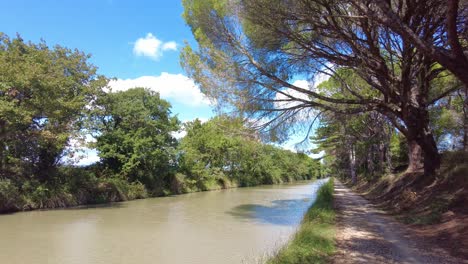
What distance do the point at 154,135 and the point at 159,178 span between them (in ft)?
14.7

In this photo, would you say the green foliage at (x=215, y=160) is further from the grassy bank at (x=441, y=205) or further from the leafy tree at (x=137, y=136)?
the grassy bank at (x=441, y=205)

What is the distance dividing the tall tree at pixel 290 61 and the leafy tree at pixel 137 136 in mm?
15384

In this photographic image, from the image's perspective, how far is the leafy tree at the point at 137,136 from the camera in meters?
28.8

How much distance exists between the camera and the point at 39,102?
59.8ft

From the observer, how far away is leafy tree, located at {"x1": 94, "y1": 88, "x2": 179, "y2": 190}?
1135 inches

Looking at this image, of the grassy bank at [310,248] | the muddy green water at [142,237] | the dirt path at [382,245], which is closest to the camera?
the grassy bank at [310,248]

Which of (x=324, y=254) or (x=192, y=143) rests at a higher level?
(x=192, y=143)

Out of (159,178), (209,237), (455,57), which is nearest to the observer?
(455,57)

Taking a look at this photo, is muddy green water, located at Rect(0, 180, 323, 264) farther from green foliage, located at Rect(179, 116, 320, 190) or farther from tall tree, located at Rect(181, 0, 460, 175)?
green foliage, located at Rect(179, 116, 320, 190)

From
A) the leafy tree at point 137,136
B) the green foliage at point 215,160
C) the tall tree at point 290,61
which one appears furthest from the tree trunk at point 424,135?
the leafy tree at point 137,136

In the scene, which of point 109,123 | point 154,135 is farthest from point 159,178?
point 109,123

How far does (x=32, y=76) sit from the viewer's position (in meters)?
17.6

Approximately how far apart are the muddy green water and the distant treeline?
301 centimetres

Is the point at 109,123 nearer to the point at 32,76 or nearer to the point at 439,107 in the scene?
the point at 32,76
